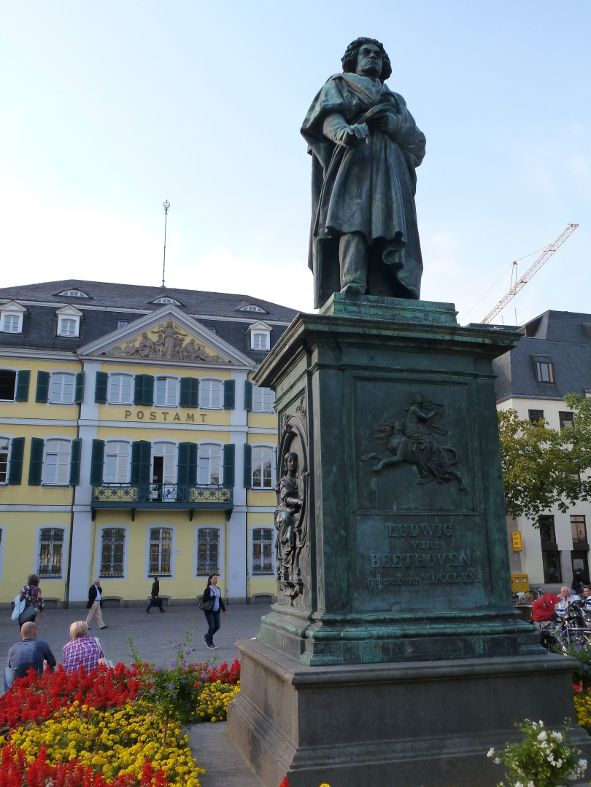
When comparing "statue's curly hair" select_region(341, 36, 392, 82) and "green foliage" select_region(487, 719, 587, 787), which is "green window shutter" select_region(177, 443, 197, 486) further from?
"green foliage" select_region(487, 719, 587, 787)

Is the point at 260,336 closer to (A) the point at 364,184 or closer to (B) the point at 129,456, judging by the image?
(B) the point at 129,456

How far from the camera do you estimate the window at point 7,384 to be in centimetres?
2744

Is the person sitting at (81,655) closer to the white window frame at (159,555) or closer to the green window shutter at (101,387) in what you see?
the white window frame at (159,555)

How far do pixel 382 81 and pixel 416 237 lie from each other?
→ 136cm

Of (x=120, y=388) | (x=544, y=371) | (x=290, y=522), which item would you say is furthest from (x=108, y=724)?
(x=544, y=371)

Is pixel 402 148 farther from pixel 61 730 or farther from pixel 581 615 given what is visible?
pixel 581 615

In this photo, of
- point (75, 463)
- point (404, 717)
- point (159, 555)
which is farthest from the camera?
point (159, 555)

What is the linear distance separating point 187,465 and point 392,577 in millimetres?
24235

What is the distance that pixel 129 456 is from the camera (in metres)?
27.6

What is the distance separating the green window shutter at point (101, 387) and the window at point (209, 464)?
13.7ft

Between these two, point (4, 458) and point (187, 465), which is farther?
point (187, 465)

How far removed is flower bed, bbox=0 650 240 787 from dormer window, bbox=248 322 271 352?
24.8 m

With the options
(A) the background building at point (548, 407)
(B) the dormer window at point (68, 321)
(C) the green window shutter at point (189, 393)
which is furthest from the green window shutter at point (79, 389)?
(A) the background building at point (548, 407)

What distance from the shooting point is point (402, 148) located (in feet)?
17.8
